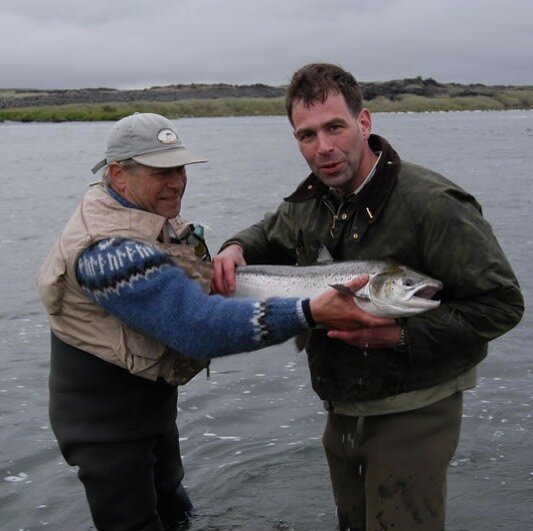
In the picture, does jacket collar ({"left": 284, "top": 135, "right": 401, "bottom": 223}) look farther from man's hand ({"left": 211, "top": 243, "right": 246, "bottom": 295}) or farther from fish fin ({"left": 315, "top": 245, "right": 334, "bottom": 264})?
man's hand ({"left": 211, "top": 243, "right": 246, "bottom": 295})

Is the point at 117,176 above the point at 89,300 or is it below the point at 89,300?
above

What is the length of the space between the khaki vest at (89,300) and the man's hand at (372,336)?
94cm

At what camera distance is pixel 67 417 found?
493 cm

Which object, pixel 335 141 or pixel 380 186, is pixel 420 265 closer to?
pixel 380 186

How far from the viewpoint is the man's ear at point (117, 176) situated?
4750mm

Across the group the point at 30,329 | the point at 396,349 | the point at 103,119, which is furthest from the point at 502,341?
the point at 103,119

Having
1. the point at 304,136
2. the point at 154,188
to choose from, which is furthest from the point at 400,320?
the point at 154,188

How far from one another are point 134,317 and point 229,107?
118115mm

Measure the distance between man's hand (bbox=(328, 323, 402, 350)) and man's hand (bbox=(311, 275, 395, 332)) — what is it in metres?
0.03

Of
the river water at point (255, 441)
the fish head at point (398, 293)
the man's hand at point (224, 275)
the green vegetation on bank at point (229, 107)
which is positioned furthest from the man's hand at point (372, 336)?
the green vegetation on bank at point (229, 107)

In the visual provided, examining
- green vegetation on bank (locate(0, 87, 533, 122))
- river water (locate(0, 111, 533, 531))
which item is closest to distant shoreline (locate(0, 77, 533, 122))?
green vegetation on bank (locate(0, 87, 533, 122))

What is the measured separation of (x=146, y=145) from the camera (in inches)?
185

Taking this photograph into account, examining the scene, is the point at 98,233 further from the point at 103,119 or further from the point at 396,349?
the point at 103,119

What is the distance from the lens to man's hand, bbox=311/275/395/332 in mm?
4281
